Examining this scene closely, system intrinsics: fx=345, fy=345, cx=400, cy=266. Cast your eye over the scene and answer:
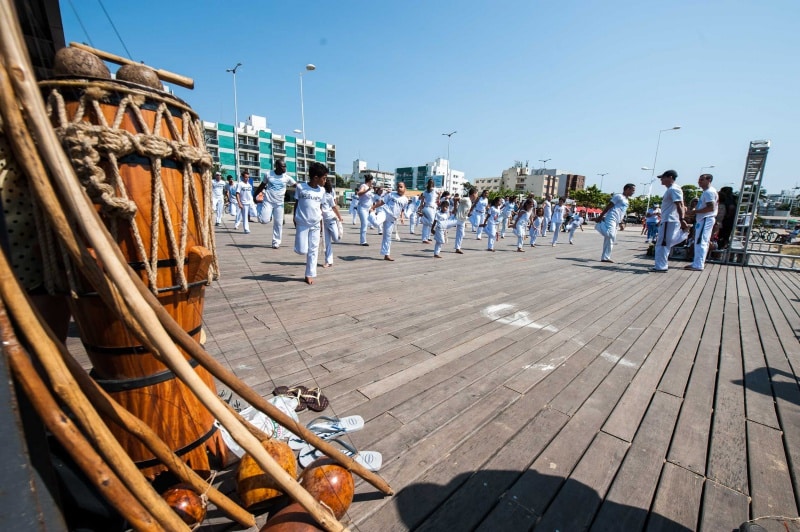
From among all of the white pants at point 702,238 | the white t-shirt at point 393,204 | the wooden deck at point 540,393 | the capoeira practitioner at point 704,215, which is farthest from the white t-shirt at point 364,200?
the white pants at point 702,238

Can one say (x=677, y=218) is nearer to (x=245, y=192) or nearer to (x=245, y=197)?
(x=245, y=197)

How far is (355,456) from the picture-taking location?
6.24ft

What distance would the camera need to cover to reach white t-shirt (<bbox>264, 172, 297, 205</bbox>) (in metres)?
8.19

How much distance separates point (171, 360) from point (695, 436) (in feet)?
9.99

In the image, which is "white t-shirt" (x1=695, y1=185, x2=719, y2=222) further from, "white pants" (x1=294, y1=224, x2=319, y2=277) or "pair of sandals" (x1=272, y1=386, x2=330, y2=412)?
"pair of sandals" (x1=272, y1=386, x2=330, y2=412)

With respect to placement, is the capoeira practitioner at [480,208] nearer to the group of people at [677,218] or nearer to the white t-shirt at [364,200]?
the white t-shirt at [364,200]

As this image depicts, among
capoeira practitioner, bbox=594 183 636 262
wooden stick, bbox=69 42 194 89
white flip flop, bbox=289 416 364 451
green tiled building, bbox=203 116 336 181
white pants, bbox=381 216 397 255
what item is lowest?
white flip flop, bbox=289 416 364 451

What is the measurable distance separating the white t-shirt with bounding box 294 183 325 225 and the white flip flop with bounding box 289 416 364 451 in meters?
4.14

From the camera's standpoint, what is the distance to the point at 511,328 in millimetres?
4145

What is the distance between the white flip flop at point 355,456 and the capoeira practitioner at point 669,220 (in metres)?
9.85

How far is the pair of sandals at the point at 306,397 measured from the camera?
236cm

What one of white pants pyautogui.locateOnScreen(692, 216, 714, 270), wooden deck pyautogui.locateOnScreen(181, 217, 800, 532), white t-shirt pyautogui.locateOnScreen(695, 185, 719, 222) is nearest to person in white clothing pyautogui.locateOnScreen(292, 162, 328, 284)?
wooden deck pyautogui.locateOnScreen(181, 217, 800, 532)

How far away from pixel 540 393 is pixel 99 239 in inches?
111

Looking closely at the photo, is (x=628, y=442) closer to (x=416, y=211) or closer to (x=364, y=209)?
(x=364, y=209)
